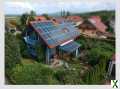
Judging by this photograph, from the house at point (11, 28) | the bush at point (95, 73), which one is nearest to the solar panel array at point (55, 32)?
the house at point (11, 28)

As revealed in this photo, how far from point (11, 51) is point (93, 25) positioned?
0.61m

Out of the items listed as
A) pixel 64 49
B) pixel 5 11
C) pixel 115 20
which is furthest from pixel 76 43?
pixel 5 11

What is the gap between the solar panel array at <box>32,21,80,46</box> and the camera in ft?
11.7

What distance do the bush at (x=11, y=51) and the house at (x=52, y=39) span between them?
0.28ft

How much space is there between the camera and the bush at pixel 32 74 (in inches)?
140

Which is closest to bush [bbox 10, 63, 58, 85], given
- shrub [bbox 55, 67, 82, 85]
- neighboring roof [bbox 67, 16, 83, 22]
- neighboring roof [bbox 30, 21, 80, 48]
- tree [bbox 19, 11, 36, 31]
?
shrub [bbox 55, 67, 82, 85]

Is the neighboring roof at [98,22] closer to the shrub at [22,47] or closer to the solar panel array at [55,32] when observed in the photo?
the solar panel array at [55,32]

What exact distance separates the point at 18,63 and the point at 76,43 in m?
0.43

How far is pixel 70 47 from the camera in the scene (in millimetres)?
3580

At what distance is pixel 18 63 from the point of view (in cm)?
356

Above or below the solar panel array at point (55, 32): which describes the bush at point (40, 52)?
below

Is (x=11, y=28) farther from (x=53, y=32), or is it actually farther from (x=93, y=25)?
(x=93, y=25)

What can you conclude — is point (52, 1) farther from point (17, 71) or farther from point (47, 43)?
point (17, 71)

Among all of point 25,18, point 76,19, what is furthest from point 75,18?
point 25,18
